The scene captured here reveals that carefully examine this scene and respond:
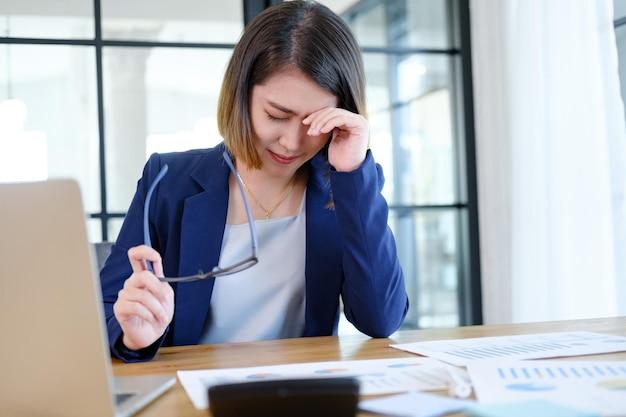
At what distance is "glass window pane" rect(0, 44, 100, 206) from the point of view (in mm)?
3014

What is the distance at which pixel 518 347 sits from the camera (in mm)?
1130

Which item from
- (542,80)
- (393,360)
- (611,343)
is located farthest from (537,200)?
(393,360)

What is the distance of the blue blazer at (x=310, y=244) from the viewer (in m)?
1.37

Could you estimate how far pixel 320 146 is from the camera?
1488 mm

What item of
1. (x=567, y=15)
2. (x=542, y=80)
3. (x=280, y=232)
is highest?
(x=567, y=15)

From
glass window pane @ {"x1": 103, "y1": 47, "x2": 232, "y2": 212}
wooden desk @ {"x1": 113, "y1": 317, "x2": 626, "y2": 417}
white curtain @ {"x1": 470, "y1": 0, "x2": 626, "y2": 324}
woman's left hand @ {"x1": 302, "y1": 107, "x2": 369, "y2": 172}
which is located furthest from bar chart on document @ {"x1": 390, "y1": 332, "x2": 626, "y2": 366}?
glass window pane @ {"x1": 103, "y1": 47, "x2": 232, "y2": 212}

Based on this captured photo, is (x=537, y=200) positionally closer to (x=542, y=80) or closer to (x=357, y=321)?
(x=542, y=80)

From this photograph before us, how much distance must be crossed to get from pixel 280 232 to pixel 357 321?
27 cm

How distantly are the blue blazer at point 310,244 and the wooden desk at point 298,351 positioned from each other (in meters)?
0.10

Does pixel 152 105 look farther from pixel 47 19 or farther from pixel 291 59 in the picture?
pixel 291 59

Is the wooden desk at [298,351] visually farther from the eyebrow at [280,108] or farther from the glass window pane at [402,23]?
the glass window pane at [402,23]

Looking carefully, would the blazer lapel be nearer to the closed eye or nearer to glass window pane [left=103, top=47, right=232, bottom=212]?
the closed eye

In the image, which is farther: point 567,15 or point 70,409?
point 567,15

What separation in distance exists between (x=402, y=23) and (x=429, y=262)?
1070 mm
